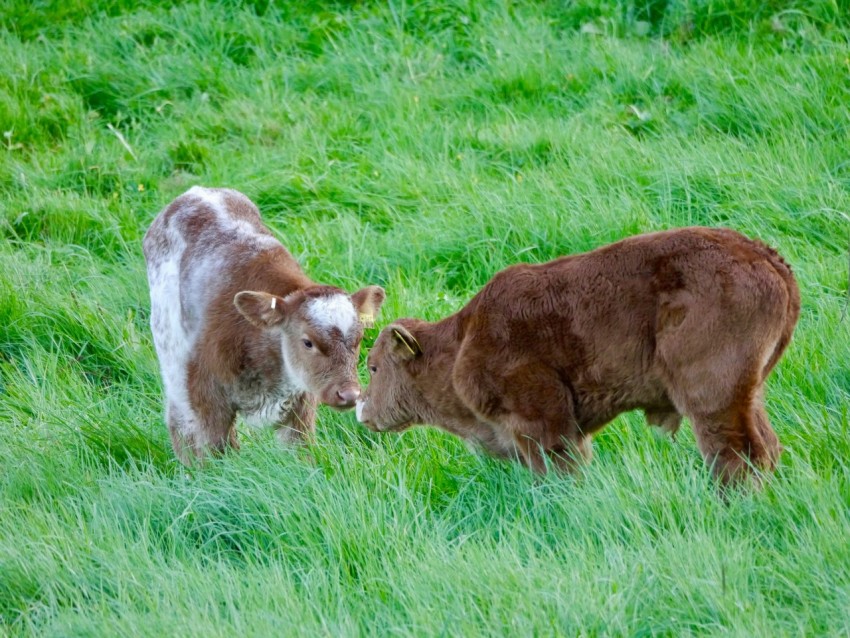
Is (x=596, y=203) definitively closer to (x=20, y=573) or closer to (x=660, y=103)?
(x=660, y=103)

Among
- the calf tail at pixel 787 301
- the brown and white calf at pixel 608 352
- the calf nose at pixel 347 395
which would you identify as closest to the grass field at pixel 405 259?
the brown and white calf at pixel 608 352

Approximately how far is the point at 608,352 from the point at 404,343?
3.96 feet

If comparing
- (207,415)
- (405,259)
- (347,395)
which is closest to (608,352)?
(347,395)

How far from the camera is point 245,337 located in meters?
6.43

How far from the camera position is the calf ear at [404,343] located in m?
6.09

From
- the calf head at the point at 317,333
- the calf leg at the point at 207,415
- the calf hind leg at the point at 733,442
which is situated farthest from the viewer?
the calf leg at the point at 207,415

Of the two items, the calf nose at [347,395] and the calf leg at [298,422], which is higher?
the calf nose at [347,395]

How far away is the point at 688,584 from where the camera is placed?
4.25m

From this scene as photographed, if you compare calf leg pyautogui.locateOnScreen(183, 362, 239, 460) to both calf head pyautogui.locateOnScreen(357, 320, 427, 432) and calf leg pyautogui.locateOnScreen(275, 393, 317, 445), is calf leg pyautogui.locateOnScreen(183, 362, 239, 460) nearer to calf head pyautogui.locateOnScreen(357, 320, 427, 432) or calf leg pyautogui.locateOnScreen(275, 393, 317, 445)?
calf leg pyautogui.locateOnScreen(275, 393, 317, 445)

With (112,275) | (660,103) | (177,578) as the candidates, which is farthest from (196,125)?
(177,578)

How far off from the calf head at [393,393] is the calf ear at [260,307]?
1.84ft

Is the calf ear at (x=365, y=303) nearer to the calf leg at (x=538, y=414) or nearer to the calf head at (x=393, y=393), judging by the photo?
the calf head at (x=393, y=393)

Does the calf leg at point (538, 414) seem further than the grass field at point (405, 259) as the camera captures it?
Yes

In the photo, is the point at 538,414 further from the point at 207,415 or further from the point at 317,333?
the point at 207,415
